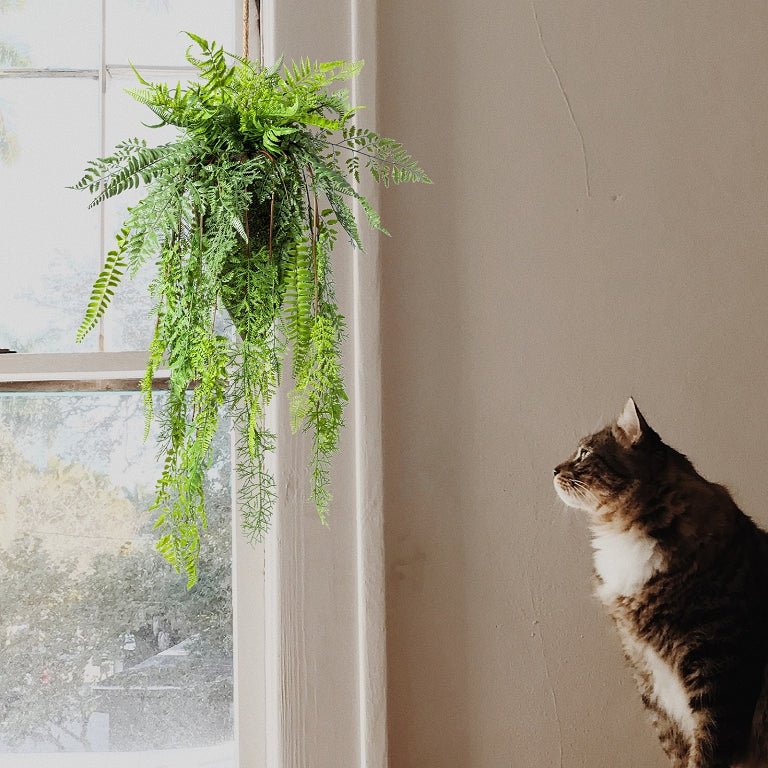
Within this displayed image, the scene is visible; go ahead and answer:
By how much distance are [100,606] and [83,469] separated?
9.9 inches

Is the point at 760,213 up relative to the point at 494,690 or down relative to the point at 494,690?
up

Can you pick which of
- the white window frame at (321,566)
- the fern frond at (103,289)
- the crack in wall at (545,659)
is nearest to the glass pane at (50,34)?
the white window frame at (321,566)

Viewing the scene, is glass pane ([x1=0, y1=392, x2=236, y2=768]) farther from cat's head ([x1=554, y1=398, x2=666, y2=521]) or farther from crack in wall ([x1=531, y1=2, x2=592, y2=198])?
crack in wall ([x1=531, y1=2, x2=592, y2=198])

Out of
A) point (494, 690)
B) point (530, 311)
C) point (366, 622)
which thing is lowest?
point (494, 690)

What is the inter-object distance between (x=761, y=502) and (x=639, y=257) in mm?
503

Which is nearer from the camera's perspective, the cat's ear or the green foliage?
the green foliage

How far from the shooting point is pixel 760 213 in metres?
1.43

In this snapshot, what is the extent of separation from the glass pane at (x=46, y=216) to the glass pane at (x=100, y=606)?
14 cm

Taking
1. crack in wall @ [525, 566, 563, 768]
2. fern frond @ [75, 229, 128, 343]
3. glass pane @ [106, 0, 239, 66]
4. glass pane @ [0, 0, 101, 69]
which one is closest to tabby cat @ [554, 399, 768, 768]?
crack in wall @ [525, 566, 563, 768]

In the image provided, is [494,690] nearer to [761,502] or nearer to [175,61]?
[761,502]

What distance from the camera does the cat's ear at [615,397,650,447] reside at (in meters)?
1.33

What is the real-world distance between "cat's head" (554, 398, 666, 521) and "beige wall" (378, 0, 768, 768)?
0.03 m

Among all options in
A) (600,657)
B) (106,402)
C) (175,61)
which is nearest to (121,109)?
(175,61)

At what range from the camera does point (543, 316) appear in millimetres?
1389
